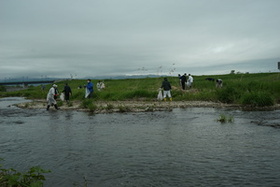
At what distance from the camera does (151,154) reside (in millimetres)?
9250

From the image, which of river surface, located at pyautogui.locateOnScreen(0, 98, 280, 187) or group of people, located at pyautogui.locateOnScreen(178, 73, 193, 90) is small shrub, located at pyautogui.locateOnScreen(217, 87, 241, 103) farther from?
river surface, located at pyautogui.locateOnScreen(0, 98, 280, 187)

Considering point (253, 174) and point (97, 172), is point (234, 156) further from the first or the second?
point (97, 172)

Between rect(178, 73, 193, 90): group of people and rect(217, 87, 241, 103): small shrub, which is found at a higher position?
rect(178, 73, 193, 90): group of people

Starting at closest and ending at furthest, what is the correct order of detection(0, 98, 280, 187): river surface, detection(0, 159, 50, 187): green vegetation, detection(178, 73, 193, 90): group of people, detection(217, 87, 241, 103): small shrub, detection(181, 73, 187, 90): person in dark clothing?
detection(0, 159, 50, 187): green vegetation < detection(0, 98, 280, 187): river surface < detection(217, 87, 241, 103): small shrub < detection(181, 73, 187, 90): person in dark clothing < detection(178, 73, 193, 90): group of people

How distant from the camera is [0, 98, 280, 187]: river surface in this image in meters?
7.14

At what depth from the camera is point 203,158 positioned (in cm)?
860

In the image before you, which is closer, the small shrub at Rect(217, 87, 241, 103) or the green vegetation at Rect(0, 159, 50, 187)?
the green vegetation at Rect(0, 159, 50, 187)

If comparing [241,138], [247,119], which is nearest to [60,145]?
[241,138]

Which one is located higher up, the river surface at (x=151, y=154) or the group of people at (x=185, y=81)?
the group of people at (x=185, y=81)

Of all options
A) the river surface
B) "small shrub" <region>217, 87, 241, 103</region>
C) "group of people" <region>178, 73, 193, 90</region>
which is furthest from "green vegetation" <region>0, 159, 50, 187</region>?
"group of people" <region>178, 73, 193, 90</region>

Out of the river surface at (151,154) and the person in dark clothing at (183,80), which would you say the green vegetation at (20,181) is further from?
the person in dark clothing at (183,80)

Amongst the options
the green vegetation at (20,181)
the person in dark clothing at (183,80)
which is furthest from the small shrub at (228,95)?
the green vegetation at (20,181)

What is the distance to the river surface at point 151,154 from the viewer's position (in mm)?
7145

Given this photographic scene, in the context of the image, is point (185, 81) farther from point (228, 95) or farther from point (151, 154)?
point (151, 154)
